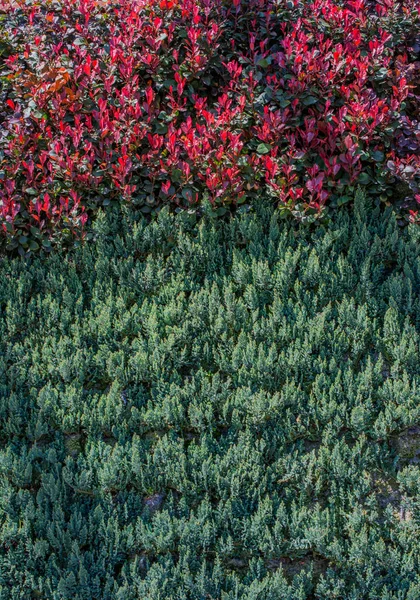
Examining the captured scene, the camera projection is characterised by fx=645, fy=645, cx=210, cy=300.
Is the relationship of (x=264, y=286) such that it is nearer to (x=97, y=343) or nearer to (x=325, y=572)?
(x=97, y=343)

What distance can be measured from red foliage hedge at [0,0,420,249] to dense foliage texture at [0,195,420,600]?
25 centimetres

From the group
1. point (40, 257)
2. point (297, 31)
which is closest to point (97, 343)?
point (40, 257)

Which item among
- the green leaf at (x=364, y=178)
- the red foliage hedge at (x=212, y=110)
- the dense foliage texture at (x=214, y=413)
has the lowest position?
the dense foliage texture at (x=214, y=413)

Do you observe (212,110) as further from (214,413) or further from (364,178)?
(214,413)

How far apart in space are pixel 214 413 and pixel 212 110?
2.15 metres

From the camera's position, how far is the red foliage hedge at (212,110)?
13.1 feet

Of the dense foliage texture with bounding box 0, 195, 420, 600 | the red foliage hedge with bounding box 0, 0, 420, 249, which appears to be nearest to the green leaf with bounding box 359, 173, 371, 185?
the red foliage hedge with bounding box 0, 0, 420, 249

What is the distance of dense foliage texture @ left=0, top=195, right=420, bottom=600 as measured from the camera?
2.70 metres

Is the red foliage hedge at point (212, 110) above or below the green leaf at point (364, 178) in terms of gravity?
above

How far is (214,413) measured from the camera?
3223 millimetres

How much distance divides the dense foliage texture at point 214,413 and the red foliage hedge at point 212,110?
254mm

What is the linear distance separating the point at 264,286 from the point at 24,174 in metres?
1.75

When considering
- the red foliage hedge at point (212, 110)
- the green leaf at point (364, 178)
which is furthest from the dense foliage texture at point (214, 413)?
the red foliage hedge at point (212, 110)

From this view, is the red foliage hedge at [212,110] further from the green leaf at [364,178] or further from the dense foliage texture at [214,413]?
the dense foliage texture at [214,413]
